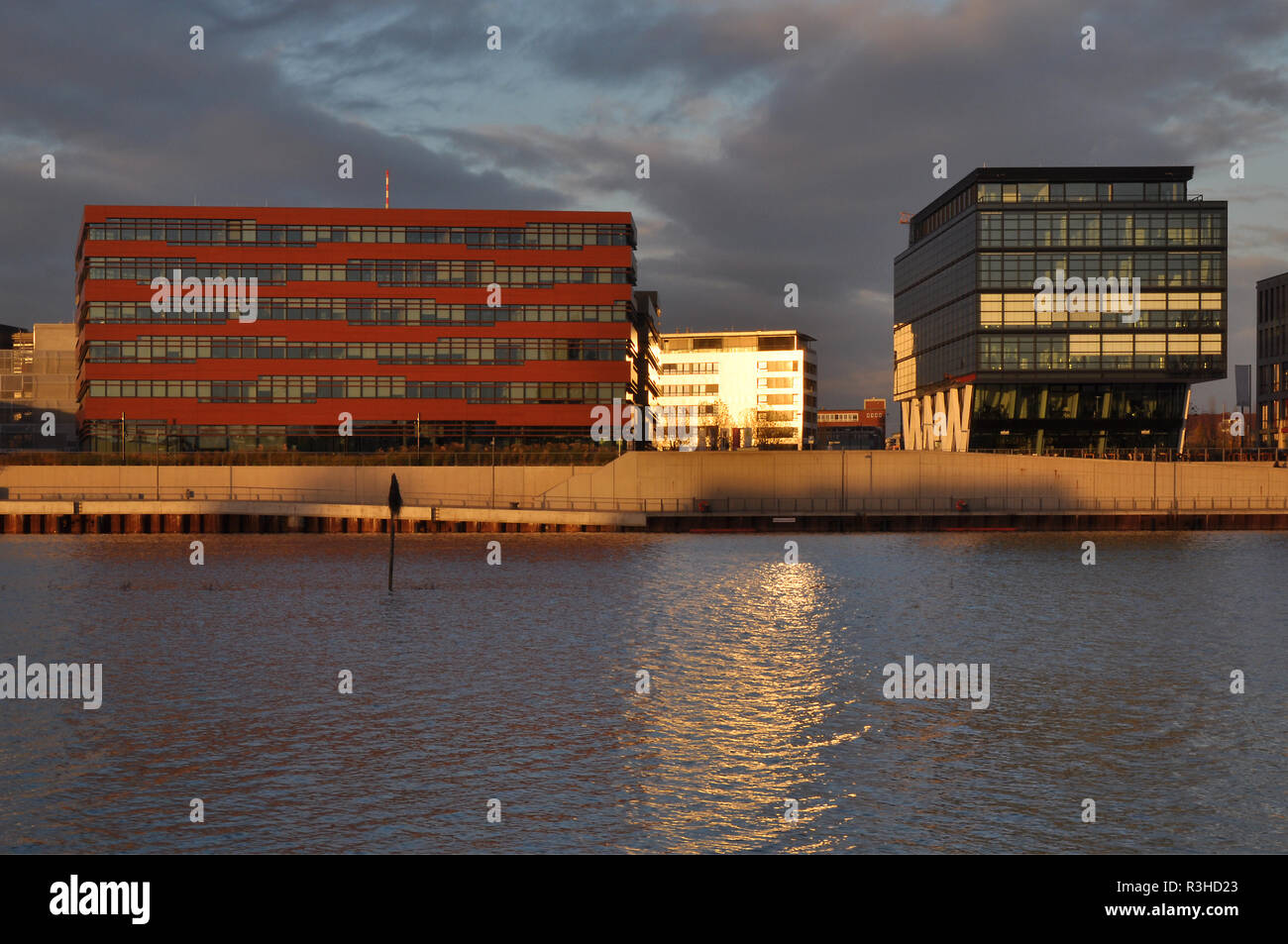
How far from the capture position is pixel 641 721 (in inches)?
1086

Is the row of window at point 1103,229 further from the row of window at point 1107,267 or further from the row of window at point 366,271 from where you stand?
the row of window at point 366,271

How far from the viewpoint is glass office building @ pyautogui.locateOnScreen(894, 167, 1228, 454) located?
132125 millimetres

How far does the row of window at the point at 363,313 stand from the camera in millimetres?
129125

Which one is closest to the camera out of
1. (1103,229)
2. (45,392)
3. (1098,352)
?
(1098,352)

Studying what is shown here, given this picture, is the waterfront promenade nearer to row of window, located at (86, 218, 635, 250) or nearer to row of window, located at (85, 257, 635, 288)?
row of window, located at (85, 257, 635, 288)

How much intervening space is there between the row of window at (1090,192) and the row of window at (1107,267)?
6037 millimetres

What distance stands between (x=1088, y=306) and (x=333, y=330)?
81328mm
